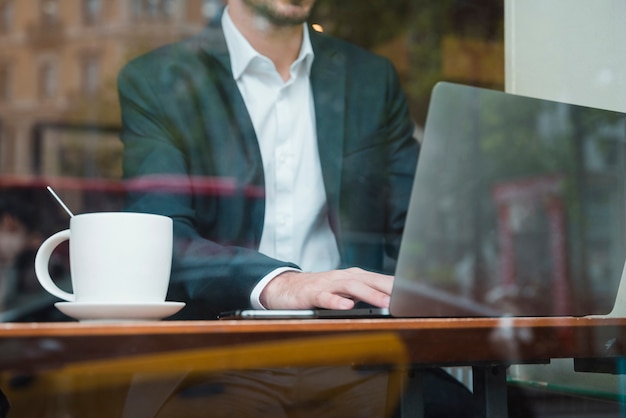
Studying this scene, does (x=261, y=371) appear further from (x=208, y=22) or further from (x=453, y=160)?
(x=208, y=22)

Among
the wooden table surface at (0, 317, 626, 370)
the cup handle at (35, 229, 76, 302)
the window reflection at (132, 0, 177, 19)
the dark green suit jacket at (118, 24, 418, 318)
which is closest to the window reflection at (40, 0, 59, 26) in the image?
the window reflection at (132, 0, 177, 19)

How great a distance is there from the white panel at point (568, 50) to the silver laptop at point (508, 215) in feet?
0.92

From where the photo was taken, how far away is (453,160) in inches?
26.5

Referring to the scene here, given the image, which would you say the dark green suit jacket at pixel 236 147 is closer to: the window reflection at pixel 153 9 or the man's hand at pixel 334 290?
the window reflection at pixel 153 9

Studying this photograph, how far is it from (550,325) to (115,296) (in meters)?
0.39

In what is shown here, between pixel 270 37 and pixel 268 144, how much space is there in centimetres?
28

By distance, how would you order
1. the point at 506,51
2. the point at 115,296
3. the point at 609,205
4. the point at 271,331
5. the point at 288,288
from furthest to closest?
1. the point at 506,51
2. the point at 288,288
3. the point at 609,205
4. the point at 115,296
5. the point at 271,331

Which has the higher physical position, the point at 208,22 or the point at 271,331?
the point at 208,22

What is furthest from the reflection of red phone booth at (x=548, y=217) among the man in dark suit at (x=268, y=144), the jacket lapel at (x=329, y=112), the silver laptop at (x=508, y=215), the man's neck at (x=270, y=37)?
the man's neck at (x=270, y=37)

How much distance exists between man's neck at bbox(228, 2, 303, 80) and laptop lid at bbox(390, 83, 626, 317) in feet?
3.13

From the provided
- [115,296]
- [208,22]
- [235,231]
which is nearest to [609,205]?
[115,296]

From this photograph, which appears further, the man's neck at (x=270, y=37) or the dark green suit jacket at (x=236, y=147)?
the man's neck at (x=270, y=37)

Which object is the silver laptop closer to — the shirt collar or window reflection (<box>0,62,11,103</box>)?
the shirt collar

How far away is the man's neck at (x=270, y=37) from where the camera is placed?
165 cm
